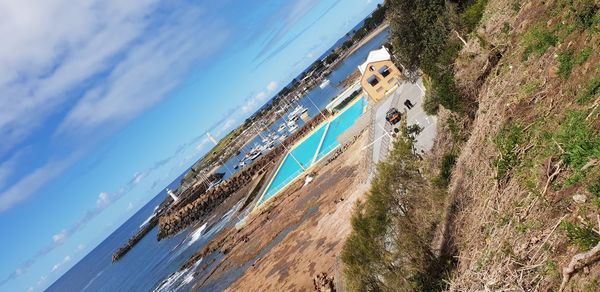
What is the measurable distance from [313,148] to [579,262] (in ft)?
207

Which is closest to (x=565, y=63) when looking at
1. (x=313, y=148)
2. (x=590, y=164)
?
(x=590, y=164)

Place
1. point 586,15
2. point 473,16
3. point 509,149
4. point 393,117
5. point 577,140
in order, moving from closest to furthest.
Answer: point 577,140 < point 586,15 < point 509,149 < point 473,16 < point 393,117

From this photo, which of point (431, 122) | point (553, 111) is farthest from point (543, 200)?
point (431, 122)

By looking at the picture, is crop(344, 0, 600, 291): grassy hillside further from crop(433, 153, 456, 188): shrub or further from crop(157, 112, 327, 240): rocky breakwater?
crop(157, 112, 327, 240): rocky breakwater

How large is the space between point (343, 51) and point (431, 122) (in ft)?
503

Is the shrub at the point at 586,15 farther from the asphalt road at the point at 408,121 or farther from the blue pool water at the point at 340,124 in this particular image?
the blue pool water at the point at 340,124

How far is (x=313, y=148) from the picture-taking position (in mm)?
69188

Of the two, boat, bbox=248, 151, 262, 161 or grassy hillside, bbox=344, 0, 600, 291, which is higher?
grassy hillside, bbox=344, 0, 600, 291

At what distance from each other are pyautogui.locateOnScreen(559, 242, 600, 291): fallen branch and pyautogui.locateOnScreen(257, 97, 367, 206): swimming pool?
54879mm

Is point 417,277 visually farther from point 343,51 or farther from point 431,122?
point 343,51

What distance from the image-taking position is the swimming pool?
64.4 meters

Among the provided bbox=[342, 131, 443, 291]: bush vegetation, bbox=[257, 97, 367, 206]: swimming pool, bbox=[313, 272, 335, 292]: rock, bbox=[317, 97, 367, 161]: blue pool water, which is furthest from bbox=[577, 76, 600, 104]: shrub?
bbox=[317, 97, 367, 161]: blue pool water

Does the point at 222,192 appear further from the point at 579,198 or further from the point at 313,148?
the point at 579,198

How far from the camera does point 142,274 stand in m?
89.0
